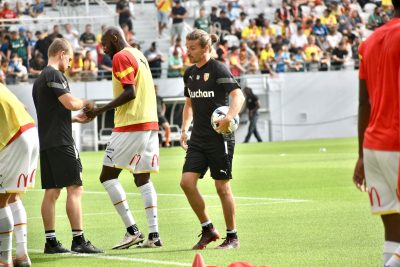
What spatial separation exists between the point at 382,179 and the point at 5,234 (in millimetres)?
4158

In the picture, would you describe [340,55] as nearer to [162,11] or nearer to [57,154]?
[162,11]

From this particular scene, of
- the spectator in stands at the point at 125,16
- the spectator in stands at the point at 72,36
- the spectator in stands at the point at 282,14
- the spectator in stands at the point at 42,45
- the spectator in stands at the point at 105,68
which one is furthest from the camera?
the spectator in stands at the point at 282,14

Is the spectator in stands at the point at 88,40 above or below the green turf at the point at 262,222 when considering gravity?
below

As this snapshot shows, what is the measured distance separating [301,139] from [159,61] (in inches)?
286

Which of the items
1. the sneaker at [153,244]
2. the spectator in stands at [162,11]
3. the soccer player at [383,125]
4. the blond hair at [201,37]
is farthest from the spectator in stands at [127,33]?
the soccer player at [383,125]

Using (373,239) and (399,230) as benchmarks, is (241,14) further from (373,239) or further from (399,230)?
(399,230)

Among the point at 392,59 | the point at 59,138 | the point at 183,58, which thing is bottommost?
the point at 183,58

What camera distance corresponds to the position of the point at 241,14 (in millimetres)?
45000

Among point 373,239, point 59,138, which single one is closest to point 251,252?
point 373,239

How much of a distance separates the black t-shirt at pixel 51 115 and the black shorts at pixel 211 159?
1.32 meters

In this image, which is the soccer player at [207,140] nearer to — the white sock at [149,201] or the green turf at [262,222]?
the green turf at [262,222]

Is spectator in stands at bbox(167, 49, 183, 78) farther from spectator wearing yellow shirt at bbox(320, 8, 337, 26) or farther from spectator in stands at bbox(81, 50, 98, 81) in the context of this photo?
spectator wearing yellow shirt at bbox(320, 8, 337, 26)

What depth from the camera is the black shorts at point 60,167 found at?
11.8 metres

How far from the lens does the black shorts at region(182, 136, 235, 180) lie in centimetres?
1195
